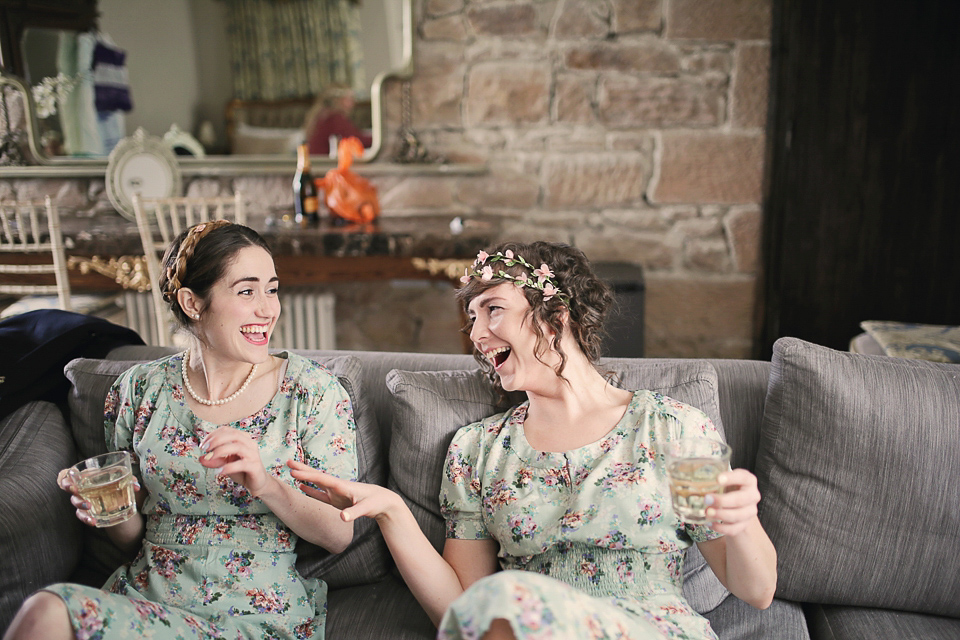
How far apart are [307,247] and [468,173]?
0.97m

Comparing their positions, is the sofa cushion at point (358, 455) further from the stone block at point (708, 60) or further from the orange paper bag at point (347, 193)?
the stone block at point (708, 60)

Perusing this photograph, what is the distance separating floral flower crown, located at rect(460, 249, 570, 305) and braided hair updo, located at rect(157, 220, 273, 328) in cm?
44

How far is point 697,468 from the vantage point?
1035mm

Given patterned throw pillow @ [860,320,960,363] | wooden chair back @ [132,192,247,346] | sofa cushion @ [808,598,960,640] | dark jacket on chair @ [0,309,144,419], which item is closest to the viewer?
sofa cushion @ [808,598,960,640]

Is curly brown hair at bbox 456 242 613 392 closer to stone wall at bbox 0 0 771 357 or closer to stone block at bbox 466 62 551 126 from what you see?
stone wall at bbox 0 0 771 357

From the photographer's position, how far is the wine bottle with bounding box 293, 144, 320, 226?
3.30m

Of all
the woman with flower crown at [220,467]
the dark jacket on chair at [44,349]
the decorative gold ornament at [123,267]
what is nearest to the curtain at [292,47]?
the decorative gold ornament at [123,267]

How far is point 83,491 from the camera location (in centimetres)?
118

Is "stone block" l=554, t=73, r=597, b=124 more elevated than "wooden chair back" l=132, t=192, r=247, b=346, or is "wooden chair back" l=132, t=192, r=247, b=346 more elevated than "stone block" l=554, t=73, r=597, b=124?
"stone block" l=554, t=73, r=597, b=124

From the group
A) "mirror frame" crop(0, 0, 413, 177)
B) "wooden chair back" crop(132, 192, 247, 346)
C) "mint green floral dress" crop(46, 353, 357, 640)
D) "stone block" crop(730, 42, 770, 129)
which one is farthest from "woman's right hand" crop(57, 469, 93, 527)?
"stone block" crop(730, 42, 770, 129)

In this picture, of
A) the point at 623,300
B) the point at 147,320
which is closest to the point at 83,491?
the point at 623,300

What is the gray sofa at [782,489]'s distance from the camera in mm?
1340

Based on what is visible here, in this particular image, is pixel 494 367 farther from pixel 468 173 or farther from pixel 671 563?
pixel 468 173

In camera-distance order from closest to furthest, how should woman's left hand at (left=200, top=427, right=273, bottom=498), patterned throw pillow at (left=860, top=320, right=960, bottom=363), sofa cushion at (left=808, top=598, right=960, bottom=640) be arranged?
woman's left hand at (left=200, top=427, right=273, bottom=498), sofa cushion at (left=808, top=598, right=960, bottom=640), patterned throw pillow at (left=860, top=320, right=960, bottom=363)
